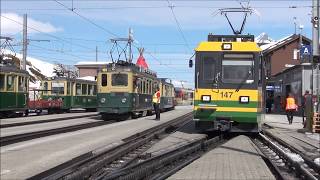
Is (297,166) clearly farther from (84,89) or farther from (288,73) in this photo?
(288,73)

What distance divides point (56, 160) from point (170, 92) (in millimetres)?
37998

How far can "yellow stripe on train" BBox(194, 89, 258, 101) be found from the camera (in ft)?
61.8

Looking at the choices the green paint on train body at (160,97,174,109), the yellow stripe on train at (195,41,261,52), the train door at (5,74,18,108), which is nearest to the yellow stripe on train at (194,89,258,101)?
the yellow stripe on train at (195,41,261,52)

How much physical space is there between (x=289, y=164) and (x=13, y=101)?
21956mm

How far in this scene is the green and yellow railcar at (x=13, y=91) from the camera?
30.6 meters

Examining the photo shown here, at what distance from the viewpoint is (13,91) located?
31.8m

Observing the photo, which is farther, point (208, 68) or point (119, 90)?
point (119, 90)

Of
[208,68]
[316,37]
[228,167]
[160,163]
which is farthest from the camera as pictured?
[316,37]

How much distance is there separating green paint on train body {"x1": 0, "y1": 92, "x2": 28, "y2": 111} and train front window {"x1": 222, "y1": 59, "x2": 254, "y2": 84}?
15.7 m

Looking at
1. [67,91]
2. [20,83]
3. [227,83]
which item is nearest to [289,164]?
[227,83]

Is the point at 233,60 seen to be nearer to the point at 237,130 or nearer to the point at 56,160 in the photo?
the point at 237,130

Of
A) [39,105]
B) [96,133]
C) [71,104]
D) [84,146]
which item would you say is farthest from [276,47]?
[84,146]

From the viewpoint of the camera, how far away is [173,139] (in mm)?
18281

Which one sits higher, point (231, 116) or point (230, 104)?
point (230, 104)
